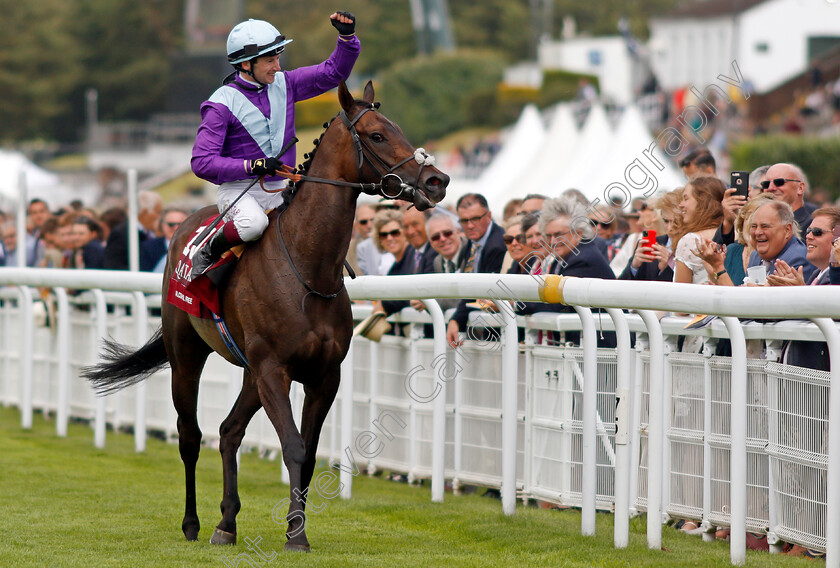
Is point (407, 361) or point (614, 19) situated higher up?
point (614, 19)

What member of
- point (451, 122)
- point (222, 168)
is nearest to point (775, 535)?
point (222, 168)

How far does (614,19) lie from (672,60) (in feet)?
60.0

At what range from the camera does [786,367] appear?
201 inches

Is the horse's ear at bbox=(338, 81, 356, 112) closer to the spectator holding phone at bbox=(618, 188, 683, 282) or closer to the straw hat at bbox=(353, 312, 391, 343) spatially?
the spectator holding phone at bbox=(618, 188, 683, 282)

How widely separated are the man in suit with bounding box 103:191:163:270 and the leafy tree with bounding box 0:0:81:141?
60166 millimetres

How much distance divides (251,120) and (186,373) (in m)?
1.30

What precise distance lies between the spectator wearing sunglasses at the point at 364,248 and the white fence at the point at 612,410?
1.33 meters

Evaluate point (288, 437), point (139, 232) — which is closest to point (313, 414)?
point (288, 437)

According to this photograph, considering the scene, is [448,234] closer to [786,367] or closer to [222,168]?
[222,168]

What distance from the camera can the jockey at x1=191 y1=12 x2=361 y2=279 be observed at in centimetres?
563

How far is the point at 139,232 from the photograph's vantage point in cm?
1070

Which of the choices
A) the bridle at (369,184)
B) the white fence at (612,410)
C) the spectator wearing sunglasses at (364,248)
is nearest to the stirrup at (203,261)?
the bridle at (369,184)

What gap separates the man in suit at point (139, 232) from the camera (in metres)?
10.3

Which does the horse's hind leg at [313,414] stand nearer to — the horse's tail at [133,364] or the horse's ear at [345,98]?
the horse's ear at [345,98]
